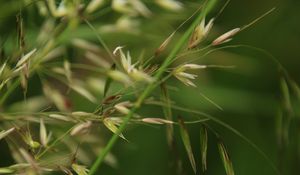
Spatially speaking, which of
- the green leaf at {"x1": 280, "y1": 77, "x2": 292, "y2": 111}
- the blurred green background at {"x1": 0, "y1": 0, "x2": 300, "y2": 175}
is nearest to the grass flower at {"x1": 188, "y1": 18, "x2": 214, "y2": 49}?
the green leaf at {"x1": 280, "y1": 77, "x2": 292, "y2": 111}

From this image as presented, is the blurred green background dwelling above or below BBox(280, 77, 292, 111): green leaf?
below

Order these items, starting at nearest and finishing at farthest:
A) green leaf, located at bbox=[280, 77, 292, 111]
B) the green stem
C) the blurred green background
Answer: the green stem → green leaf, located at bbox=[280, 77, 292, 111] → the blurred green background

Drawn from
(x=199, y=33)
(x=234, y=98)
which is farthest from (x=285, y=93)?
(x=234, y=98)

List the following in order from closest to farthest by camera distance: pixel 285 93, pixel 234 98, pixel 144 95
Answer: pixel 144 95, pixel 285 93, pixel 234 98

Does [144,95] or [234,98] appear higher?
[144,95]

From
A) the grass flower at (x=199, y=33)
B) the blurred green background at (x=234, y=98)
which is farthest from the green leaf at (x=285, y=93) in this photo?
the blurred green background at (x=234, y=98)

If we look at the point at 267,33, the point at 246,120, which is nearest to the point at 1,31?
the point at 246,120

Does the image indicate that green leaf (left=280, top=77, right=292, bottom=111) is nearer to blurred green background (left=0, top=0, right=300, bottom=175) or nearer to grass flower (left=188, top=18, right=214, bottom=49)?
grass flower (left=188, top=18, right=214, bottom=49)

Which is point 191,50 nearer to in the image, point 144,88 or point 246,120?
point 144,88

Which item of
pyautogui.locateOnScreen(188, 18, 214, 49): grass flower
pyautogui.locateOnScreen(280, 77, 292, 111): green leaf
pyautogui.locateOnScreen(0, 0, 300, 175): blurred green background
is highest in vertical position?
pyautogui.locateOnScreen(188, 18, 214, 49): grass flower

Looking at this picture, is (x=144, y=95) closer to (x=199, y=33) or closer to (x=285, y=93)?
(x=199, y=33)
